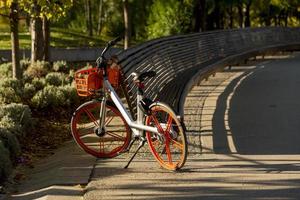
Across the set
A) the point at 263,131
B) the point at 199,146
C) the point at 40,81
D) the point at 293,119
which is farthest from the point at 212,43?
the point at 199,146

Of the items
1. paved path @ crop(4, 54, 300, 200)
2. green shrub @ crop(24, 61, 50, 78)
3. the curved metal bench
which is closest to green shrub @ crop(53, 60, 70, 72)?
green shrub @ crop(24, 61, 50, 78)

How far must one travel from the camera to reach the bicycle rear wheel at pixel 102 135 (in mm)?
7508

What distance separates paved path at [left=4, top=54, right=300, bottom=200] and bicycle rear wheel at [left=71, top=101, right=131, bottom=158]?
133 mm

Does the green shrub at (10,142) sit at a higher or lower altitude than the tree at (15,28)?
A: lower

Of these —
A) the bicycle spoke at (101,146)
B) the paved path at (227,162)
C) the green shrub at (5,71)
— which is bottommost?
the paved path at (227,162)

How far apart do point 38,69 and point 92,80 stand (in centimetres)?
869

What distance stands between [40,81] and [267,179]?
7.36 meters

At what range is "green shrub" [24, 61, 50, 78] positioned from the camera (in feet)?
50.5

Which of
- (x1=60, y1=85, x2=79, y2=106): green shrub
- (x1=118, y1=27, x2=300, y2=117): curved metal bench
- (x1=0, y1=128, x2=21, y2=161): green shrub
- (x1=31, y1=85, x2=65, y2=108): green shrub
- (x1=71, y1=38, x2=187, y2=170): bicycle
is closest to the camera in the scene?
(x1=71, y1=38, x2=187, y2=170): bicycle

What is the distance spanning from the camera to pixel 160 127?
6.78 m

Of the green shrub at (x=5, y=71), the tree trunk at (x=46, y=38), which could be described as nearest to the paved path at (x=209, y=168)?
the green shrub at (x=5, y=71)

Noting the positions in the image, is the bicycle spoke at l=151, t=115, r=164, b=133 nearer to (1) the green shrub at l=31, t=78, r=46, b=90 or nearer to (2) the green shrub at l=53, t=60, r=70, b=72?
(1) the green shrub at l=31, t=78, r=46, b=90

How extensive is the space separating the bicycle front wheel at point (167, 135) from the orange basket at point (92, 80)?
0.79 metres

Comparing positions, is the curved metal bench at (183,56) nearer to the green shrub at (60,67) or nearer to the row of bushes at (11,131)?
the row of bushes at (11,131)
